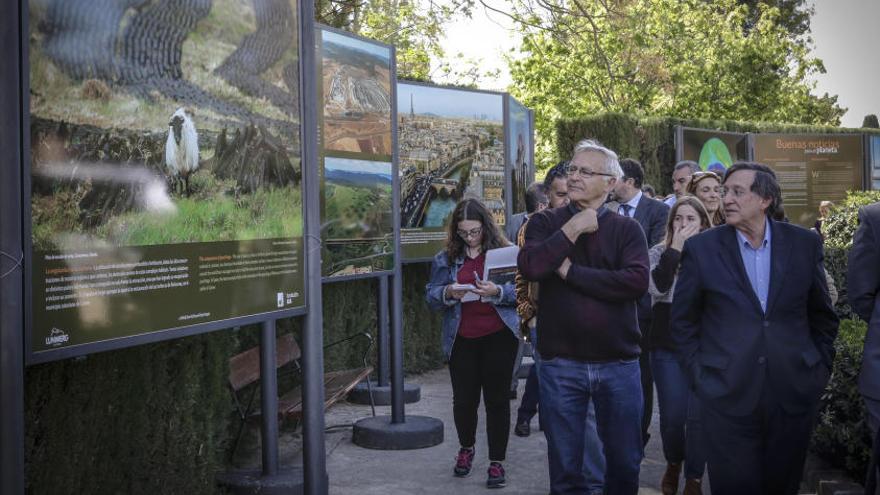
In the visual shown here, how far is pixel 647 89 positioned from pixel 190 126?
29.1 meters

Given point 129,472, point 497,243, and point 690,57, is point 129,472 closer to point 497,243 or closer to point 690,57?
point 497,243

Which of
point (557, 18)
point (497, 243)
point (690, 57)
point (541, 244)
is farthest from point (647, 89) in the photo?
point (541, 244)

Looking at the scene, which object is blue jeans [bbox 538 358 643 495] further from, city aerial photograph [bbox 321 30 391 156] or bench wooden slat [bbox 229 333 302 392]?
city aerial photograph [bbox 321 30 391 156]

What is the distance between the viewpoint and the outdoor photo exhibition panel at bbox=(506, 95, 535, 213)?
36.9 ft

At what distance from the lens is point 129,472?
505 centimetres

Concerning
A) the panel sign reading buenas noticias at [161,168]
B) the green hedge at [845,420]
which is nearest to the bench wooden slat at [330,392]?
the panel sign reading buenas noticias at [161,168]

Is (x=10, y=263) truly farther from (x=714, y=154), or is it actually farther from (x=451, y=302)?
(x=714, y=154)

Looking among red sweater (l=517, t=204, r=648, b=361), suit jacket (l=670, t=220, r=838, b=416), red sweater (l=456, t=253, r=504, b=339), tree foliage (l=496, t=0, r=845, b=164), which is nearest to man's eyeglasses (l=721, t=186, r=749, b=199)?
suit jacket (l=670, t=220, r=838, b=416)

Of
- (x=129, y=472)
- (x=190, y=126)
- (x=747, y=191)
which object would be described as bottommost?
(x=129, y=472)

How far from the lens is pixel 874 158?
20.4 metres

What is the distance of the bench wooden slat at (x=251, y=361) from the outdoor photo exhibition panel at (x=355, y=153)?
75 cm

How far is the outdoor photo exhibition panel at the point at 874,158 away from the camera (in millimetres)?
20406

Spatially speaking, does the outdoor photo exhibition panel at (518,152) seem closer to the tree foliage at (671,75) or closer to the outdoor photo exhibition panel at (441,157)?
the outdoor photo exhibition panel at (441,157)

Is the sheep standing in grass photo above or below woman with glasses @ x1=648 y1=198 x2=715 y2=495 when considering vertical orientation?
above
